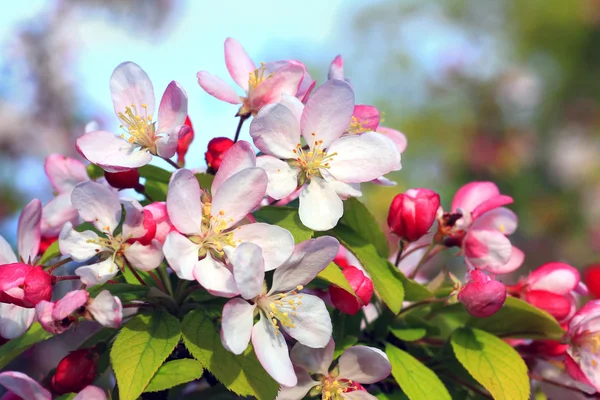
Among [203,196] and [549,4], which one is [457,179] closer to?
[203,196]

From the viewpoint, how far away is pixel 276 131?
819mm

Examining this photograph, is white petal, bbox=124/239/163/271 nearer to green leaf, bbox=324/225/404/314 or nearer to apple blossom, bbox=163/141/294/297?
apple blossom, bbox=163/141/294/297

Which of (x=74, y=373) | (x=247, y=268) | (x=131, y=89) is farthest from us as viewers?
(x=131, y=89)

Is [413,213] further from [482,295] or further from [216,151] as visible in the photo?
[216,151]

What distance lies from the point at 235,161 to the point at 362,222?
251 millimetres

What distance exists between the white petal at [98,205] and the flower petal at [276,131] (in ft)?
0.62

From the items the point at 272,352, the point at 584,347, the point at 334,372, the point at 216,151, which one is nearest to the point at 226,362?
the point at 272,352

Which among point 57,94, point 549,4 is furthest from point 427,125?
point 57,94

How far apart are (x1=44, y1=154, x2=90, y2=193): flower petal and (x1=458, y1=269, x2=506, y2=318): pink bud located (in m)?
0.58

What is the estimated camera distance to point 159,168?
94cm

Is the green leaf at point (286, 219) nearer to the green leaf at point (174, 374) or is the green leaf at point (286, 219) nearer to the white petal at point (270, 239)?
the white petal at point (270, 239)

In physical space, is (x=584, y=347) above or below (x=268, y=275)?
below

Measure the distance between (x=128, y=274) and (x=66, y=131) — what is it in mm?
4122

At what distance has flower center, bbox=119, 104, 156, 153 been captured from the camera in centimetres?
86
